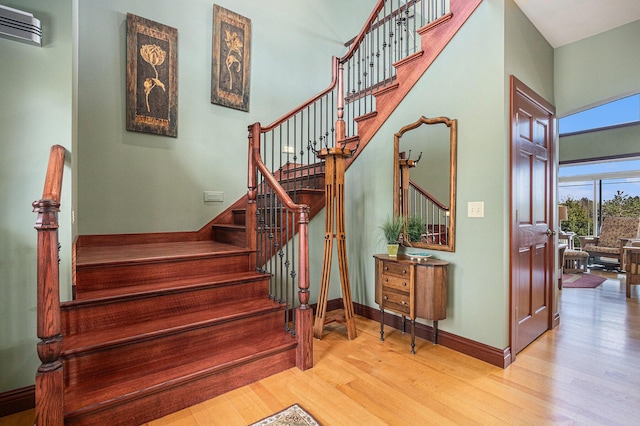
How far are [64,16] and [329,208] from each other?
2.33m

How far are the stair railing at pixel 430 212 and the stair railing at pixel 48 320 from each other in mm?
2753

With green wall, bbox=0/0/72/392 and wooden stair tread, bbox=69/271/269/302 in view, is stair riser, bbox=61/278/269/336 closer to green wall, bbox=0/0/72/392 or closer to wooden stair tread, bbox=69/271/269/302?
wooden stair tread, bbox=69/271/269/302

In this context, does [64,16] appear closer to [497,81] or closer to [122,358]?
[122,358]

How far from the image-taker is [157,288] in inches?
90.2

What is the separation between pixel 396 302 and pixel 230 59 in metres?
3.59

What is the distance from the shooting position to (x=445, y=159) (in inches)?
115

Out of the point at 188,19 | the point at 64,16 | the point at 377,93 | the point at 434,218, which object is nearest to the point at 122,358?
the point at 64,16

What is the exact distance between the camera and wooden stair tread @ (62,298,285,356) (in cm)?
181

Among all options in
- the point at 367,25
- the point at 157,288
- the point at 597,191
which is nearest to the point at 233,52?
the point at 367,25

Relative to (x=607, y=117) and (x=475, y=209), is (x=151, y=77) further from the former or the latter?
(x=607, y=117)

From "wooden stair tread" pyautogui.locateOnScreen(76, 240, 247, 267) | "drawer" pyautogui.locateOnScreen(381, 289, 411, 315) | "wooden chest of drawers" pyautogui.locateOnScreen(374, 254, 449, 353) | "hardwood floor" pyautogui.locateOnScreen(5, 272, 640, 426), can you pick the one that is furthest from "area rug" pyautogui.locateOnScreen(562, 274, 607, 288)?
"wooden stair tread" pyautogui.locateOnScreen(76, 240, 247, 267)

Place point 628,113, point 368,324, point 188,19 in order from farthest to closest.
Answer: point 628,113 → point 188,19 → point 368,324

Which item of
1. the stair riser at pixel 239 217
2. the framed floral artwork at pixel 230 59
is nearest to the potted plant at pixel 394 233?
the stair riser at pixel 239 217

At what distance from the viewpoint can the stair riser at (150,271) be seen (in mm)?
2242
